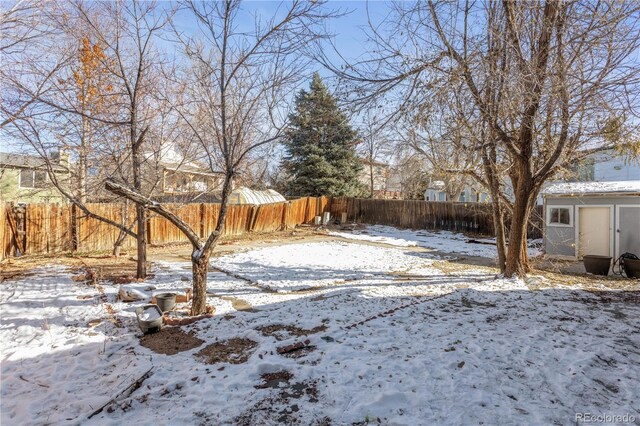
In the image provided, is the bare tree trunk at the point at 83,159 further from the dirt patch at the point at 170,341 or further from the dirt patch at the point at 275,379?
the dirt patch at the point at 275,379

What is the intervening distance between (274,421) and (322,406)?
1.27 feet

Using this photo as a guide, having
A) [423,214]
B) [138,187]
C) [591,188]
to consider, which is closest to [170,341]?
[138,187]

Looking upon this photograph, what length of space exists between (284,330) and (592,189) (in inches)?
415

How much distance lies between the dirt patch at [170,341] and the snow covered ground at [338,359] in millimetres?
101

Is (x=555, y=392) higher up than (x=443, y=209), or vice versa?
(x=443, y=209)

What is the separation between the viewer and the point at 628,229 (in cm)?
945

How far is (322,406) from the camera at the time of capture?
2668 millimetres

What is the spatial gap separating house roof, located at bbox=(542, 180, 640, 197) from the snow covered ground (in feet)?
14.6

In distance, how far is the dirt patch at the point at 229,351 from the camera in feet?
11.6

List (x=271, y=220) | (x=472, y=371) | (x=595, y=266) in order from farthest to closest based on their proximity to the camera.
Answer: (x=271, y=220), (x=595, y=266), (x=472, y=371)

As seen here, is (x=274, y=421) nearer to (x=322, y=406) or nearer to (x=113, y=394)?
(x=322, y=406)

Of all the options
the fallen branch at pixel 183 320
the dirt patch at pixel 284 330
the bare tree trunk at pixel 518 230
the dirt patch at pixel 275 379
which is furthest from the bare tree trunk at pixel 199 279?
the bare tree trunk at pixel 518 230

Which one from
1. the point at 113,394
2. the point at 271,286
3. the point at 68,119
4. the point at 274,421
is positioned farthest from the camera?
the point at 271,286

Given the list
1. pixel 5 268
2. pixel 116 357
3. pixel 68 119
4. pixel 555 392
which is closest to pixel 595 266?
pixel 555 392
